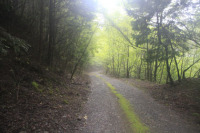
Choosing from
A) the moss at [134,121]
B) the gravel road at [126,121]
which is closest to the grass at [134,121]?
the moss at [134,121]

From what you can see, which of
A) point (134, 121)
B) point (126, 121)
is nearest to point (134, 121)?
point (134, 121)

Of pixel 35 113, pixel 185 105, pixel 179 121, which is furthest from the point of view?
pixel 185 105

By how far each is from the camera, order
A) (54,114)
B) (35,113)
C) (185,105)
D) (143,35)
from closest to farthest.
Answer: (35,113) < (54,114) < (185,105) < (143,35)

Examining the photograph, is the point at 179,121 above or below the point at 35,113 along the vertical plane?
below

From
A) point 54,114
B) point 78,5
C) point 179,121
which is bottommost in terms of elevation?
point 179,121

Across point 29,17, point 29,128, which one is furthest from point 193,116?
point 29,17

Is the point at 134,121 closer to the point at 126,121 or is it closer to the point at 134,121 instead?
the point at 134,121

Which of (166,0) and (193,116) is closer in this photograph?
(193,116)

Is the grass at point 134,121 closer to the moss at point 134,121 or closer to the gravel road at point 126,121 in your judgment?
the moss at point 134,121

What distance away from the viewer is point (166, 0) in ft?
29.1

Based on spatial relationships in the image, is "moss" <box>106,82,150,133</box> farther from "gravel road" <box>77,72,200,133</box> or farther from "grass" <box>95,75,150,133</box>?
"gravel road" <box>77,72,200,133</box>

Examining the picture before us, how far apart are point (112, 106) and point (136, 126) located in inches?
92.9

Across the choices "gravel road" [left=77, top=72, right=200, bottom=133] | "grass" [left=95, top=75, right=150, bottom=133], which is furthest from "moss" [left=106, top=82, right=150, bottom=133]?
"gravel road" [left=77, top=72, right=200, bottom=133]

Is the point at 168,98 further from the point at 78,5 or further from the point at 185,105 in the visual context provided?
the point at 78,5
